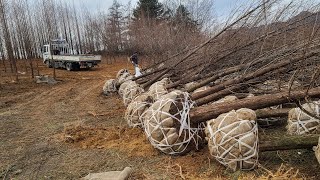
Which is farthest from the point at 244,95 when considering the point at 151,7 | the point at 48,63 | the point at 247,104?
the point at 151,7

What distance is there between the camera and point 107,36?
123 ft

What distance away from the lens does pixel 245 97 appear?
5562 millimetres

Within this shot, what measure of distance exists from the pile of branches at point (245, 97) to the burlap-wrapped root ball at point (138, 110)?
1cm

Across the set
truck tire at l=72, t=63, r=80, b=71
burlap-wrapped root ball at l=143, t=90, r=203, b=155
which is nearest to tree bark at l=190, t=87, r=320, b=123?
burlap-wrapped root ball at l=143, t=90, r=203, b=155

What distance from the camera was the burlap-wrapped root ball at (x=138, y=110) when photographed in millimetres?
5855

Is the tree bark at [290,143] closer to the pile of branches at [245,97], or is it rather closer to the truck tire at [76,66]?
the pile of branches at [245,97]

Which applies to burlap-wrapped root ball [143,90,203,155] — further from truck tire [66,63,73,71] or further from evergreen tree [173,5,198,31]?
truck tire [66,63,73,71]

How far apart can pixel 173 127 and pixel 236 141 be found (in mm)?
1015

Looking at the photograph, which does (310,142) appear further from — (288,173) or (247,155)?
(247,155)

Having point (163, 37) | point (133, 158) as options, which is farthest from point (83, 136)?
point (163, 37)

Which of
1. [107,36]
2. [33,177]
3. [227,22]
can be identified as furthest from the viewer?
[107,36]

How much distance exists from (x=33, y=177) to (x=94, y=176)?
933 mm

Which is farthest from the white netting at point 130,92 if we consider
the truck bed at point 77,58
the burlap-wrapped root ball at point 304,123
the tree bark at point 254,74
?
the truck bed at point 77,58

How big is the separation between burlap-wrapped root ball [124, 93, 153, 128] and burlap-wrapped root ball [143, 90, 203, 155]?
46.4 inches
